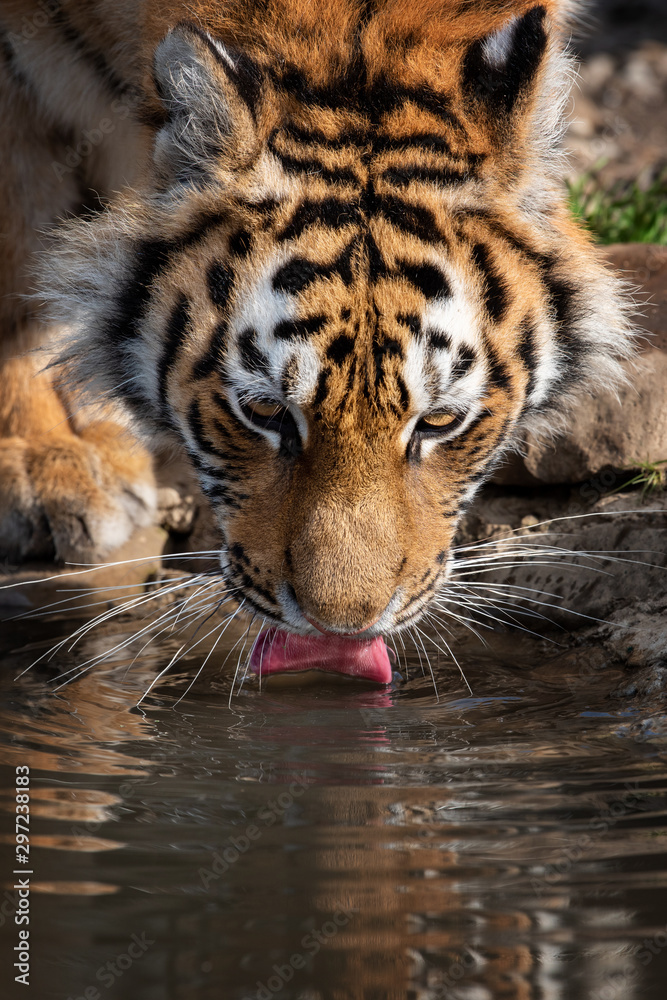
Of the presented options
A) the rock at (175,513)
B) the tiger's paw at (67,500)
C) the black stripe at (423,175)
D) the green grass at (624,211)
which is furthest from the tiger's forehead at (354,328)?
the green grass at (624,211)

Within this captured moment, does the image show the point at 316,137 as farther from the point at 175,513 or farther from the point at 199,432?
the point at 175,513

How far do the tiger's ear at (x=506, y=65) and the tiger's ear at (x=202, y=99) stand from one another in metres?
0.48

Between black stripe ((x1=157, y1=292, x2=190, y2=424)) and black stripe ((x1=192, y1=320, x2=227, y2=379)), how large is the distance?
0.09m

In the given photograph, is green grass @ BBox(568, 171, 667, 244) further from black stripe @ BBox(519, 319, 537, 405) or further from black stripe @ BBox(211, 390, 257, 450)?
black stripe @ BBox(211, 390, 257, 450)

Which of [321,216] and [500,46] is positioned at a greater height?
[500,46]

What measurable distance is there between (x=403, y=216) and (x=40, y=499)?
1.71 m

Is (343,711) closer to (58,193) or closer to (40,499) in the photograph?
(40,499)

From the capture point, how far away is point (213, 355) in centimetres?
256

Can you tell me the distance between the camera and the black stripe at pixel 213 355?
2525mm

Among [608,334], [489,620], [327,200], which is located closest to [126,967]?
[327,200]

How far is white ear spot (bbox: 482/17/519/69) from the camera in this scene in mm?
2381

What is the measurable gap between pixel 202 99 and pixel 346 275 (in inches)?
19.2

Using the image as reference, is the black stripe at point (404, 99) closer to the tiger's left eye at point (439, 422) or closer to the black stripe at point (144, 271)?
the black stripe at point (144, 271)

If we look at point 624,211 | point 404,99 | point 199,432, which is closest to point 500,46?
point 404,99
